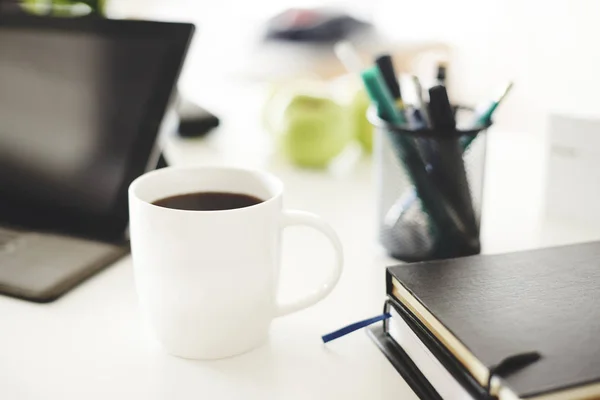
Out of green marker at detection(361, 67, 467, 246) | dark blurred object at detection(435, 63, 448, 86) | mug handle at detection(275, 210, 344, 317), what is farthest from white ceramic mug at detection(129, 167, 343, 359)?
dark blurred object at detection(435, 63, 448, 86)

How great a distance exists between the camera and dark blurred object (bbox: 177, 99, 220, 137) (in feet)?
3.17

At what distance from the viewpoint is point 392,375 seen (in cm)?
42

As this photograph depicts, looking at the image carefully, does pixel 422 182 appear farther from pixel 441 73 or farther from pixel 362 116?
pixel 362 116

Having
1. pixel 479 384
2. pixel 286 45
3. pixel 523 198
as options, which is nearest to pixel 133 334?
pixel 479 384

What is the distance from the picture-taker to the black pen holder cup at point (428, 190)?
0.54 m

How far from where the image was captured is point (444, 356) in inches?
14.8

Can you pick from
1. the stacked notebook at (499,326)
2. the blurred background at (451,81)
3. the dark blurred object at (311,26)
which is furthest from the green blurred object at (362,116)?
the dark blurred object at (311,26)

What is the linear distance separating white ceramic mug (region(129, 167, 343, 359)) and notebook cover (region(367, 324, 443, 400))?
0.05 meters

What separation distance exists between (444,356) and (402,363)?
0.05 metres

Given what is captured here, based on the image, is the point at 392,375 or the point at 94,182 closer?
the point at 392,375

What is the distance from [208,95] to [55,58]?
63cm

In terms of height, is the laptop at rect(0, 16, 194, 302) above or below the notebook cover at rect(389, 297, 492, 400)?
above

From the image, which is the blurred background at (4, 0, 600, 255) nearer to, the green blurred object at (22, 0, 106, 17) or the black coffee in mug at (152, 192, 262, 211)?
the green blurred object at (22, 0, 106, 17)

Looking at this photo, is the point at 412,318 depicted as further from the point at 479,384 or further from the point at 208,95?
the point at 208,95
